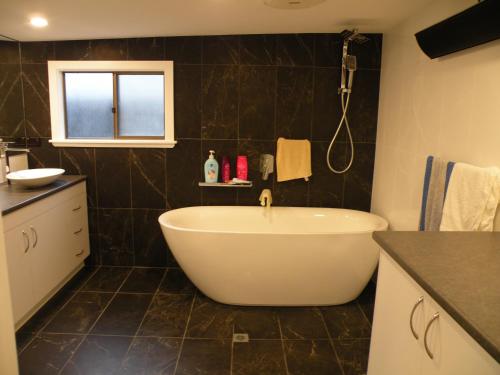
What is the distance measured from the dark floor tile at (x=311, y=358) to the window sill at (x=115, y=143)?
1.91 m

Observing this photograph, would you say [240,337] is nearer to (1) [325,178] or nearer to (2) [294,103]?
(1) [325,178]

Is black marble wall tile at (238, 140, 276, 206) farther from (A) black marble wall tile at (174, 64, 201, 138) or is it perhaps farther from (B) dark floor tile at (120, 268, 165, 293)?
(B) dark floor tile at (120, 268, 165, 293)

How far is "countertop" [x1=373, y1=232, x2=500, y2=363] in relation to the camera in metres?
0.93

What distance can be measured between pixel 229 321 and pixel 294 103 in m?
1.83

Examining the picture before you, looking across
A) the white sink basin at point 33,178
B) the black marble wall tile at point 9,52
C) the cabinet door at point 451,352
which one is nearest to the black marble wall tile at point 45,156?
the white sink basin at point 33,178

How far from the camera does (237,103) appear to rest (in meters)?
3.27

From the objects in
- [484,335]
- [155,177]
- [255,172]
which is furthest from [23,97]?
[484,335]

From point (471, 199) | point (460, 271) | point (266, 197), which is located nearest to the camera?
point (460, 271)

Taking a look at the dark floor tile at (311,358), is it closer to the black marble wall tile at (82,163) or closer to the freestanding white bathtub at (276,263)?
the freestanding white bathtub at (276,263)

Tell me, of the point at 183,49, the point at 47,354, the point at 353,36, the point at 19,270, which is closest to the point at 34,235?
the point at 19,270

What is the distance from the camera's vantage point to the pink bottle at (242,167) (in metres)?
3.29

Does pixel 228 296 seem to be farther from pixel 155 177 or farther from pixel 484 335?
pixel 484 335

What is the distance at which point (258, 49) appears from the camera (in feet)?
10.4

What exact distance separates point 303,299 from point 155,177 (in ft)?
5.40
